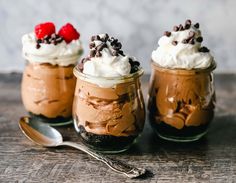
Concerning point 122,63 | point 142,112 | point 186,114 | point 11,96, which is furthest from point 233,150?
point 11,96

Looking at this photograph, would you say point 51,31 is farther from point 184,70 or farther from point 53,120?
point 184,70

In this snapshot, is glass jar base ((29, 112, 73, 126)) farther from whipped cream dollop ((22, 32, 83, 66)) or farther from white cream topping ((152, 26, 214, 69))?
Answer: white cream topping ((152, 26, 214, 69))

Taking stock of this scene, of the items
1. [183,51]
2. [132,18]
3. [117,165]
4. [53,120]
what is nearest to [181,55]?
[183,51]

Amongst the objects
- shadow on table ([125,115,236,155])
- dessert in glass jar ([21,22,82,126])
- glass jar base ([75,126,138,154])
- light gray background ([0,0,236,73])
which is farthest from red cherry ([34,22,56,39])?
light gray background ([0,0,236,73])

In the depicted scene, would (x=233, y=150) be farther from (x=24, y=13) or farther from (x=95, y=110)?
(x=24, y=13)

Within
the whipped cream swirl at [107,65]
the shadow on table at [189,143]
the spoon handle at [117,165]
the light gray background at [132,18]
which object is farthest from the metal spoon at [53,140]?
the light gray background at [132,18]

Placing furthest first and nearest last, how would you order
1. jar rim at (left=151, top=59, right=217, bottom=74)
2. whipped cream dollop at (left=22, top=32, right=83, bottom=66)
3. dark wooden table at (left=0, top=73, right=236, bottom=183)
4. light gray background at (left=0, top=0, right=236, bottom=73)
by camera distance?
light gray background at (left=0, top=0, right=236, bottom=73) < whipped cream dollop at (left=22, top=32, right=83, bottom=66) < jar rim at (left=151, top=59, right=217, bottom=74) < dark wooden table at (left=0, top=73, right=236, bottom=183)

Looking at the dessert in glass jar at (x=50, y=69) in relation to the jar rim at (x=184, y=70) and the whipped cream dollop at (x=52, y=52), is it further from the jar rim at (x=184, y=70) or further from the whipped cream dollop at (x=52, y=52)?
the jar rim at (x=184, y=70)
